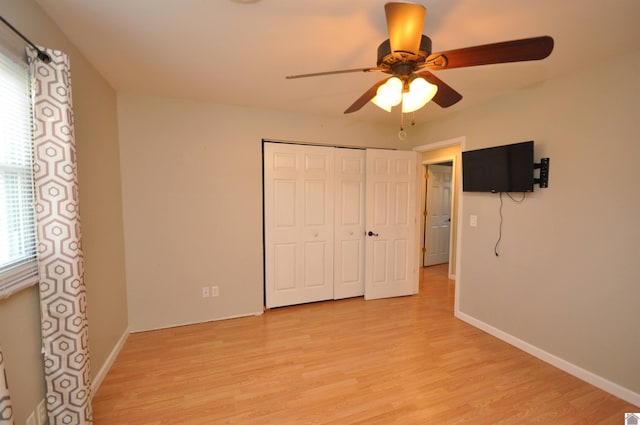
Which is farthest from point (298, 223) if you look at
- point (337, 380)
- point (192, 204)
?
point (337, 380)

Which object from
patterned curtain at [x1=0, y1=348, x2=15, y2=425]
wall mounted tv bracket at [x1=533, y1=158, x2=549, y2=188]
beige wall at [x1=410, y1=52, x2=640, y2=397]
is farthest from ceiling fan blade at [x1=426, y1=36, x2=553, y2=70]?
patterned curtain at [x1=0, y1=348, x2=15, y2=425]

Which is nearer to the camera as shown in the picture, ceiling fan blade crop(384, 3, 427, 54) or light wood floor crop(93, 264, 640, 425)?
ceiling fan blade crop(384, 3, 427, 54)

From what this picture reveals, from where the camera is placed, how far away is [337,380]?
2.03 meters

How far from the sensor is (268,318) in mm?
3102

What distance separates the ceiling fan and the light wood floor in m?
1.96

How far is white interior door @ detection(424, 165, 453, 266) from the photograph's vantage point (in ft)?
17.6

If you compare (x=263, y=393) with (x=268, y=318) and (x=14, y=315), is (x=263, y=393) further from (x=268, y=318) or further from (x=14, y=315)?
(x=14, y=315)

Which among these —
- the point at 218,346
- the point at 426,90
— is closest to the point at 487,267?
the point at 426,90

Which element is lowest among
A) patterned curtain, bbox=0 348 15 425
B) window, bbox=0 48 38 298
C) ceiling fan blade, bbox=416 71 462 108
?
patterned curtain, bbox=0 348 15 425

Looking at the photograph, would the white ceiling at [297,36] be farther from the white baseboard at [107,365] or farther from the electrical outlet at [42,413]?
the white baseboard at [107,365]

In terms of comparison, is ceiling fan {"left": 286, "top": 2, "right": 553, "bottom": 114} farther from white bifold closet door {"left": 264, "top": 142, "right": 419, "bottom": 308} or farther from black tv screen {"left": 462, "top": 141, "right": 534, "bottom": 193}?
white bifold closet door {"left": 264, "top": 142, "right": 419, "bottom": 308}

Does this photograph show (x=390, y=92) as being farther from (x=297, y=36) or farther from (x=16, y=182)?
(x=16, y=182)

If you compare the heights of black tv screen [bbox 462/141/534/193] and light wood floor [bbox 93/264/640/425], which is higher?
black tv screen [bbox 462/141/534/193]

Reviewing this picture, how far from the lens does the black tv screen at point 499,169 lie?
237 centimetres
